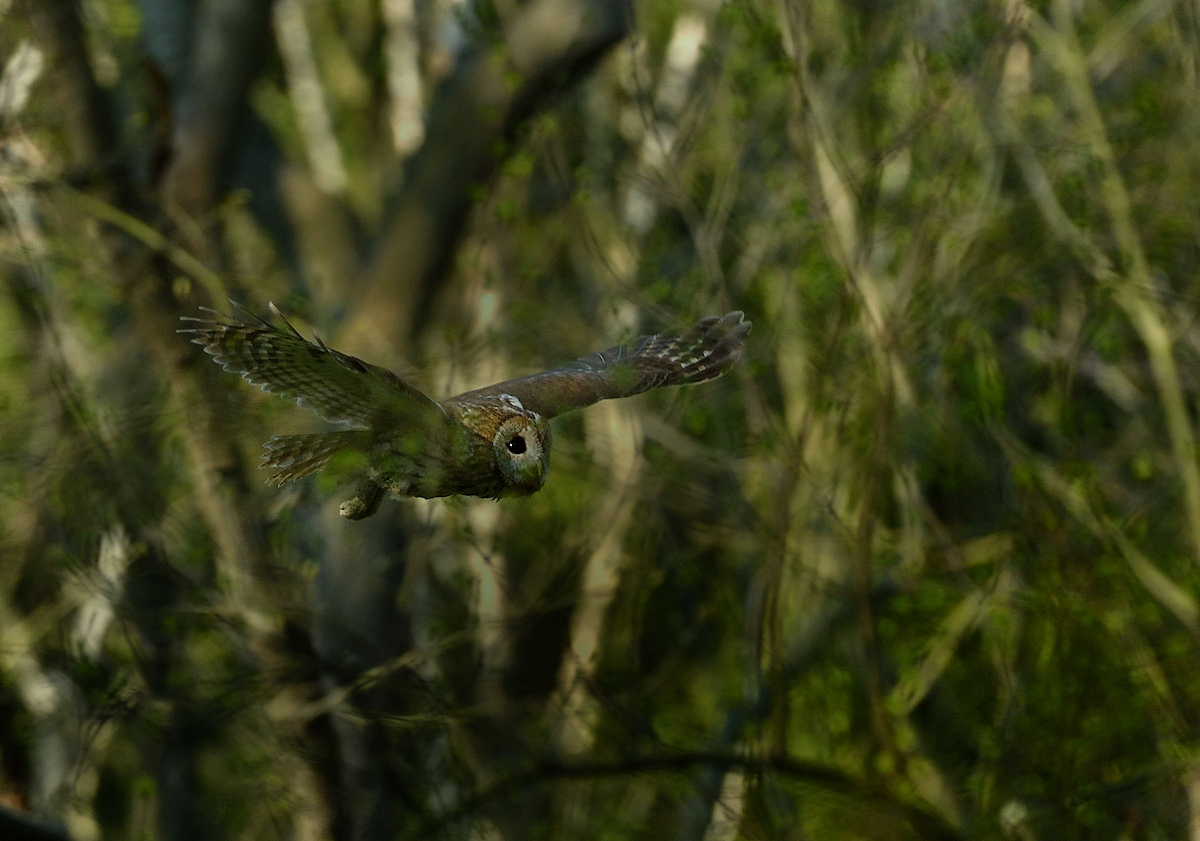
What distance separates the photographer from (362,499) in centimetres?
395

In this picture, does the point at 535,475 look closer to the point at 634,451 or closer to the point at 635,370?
the point at 635,370

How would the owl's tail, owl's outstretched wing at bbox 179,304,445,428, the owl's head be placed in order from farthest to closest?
the owl's tail → the owl's head → owl's outstretched wing at bbox 179,304,445,428

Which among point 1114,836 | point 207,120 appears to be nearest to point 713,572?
point 1114,836

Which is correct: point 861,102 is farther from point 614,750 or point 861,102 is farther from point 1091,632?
point 614,750

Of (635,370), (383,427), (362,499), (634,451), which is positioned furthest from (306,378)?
Result: (634,451)

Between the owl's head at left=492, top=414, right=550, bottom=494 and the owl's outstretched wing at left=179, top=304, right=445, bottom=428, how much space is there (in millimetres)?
211

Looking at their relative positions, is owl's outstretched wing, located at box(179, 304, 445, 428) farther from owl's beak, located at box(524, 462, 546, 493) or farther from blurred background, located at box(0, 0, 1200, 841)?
blurred background, located at box(0, 0, 1200, 841)

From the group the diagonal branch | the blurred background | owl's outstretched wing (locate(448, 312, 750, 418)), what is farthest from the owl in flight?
the diagonal branch

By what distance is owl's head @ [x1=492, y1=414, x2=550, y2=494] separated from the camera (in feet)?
12.3

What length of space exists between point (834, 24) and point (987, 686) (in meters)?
4.22

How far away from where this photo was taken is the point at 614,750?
24.1 feet

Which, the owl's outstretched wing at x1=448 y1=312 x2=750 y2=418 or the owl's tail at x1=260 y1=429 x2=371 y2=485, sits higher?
the owl's outstretched wing at x1=448 y1=312 x2=750 y2=418

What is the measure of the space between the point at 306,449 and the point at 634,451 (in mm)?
3087

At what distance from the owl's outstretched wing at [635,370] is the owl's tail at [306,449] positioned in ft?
1.18
